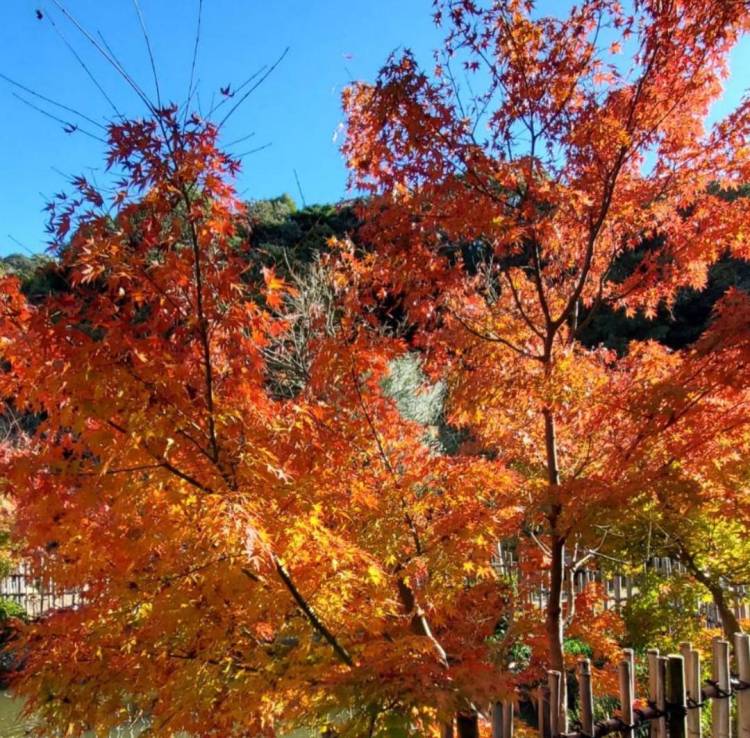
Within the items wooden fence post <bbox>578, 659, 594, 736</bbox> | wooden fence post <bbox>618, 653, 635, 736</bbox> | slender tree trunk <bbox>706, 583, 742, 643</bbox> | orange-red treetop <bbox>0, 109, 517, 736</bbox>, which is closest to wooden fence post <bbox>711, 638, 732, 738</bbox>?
wooden fence post <bbox>618, 653, 635, 736</bbox>

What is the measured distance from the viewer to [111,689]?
2764mm

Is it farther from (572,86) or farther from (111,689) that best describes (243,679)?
(572,86)

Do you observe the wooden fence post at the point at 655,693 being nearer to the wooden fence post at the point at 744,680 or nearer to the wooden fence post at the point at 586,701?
the wooden fence post at the point at 586,701

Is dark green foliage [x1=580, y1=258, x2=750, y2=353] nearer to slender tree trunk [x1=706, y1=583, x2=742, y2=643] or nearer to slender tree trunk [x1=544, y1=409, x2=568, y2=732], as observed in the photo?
slender tree trunk [x1=706, y1=583, x2=742, y2=643]

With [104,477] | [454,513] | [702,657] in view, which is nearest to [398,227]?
[454,513]

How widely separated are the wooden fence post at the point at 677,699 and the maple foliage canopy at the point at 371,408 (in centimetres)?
74

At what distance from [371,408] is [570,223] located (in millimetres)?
1620

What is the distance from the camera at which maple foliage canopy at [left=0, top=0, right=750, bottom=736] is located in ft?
7.51

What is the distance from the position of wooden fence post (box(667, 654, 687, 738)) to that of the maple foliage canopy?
2.42ft

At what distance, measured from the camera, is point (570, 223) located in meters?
3.68

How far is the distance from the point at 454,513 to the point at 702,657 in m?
3.48

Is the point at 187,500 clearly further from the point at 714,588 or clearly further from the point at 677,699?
the point at 714,588

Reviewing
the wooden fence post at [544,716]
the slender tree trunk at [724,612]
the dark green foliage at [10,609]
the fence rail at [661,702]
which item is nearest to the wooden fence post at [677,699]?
the fence rail at [661,702]

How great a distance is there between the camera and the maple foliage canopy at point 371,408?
2.29m
